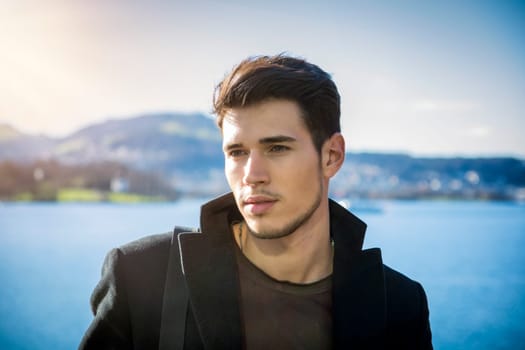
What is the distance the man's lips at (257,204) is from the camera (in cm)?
213

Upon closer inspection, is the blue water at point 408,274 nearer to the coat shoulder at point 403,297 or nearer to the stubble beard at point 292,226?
the coat shoulder at point 403,297

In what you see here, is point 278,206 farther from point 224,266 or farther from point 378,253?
point 378,253

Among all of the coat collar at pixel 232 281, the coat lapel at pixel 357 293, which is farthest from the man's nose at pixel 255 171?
the coat lapel at pixel 357 293

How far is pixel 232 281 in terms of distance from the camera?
2174 mm

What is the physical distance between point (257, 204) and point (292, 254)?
432 millimetres


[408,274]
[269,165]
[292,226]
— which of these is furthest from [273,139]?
[408,274]

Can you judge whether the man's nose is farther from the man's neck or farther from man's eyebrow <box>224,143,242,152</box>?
the man's neck

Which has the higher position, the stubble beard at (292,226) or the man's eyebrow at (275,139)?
the man's eyebrow at (275,139)

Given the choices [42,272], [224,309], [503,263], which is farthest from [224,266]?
[42,272]

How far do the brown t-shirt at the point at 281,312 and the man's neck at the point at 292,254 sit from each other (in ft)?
0.18

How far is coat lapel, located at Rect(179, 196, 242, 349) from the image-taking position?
201cm

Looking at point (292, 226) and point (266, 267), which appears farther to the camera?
point (266, 267)

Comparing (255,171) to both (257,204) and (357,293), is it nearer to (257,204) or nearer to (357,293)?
(257,204)

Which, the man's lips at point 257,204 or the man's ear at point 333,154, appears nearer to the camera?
the man's lips at point 257,204
